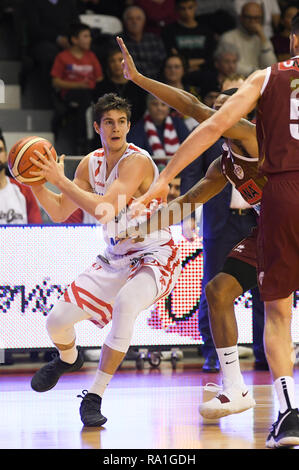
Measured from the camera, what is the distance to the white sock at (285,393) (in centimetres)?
429

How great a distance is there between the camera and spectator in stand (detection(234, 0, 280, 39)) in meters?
11.8

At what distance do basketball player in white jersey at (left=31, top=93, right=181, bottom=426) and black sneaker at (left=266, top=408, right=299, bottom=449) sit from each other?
1.18m

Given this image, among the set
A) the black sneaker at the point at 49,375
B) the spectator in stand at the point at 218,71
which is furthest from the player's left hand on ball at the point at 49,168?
the spectator in stand at the point at 218,71

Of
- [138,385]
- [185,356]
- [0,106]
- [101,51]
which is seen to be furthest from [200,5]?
[138,385]

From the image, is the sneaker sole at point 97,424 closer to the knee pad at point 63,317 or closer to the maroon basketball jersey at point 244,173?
the knee pad at point 63,317

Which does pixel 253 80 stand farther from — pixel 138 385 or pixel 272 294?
pixel 138 385

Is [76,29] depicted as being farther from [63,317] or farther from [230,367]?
[230,367]

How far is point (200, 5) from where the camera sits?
12.4 meters

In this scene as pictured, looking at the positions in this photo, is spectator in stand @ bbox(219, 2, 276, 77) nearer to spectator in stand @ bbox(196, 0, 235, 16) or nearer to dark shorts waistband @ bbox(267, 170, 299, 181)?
spectator in stand @ bbox(196, 0, 235, 16)

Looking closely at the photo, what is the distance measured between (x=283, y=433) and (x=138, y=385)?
106 inches

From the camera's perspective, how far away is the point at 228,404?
521 centimetres

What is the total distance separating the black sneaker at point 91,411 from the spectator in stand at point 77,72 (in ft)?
19.6

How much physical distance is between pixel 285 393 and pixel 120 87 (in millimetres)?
6887

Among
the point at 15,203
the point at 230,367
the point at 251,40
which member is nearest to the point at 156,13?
the point at 251,40
